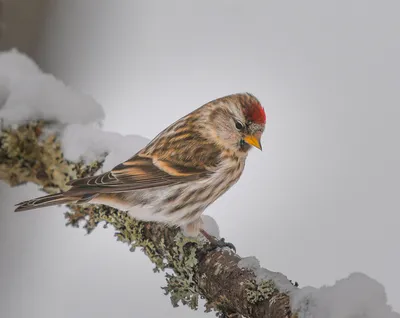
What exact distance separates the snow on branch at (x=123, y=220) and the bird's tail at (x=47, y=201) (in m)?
0.18

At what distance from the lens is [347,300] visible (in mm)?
971

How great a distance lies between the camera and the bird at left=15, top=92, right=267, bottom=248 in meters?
1.38

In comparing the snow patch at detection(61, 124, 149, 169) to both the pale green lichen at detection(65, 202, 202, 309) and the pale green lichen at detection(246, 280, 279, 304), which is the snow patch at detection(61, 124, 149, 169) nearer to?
the pale green lichen at detection(65, 202, 202, 309)

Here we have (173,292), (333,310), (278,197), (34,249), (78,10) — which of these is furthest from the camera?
(78,10)

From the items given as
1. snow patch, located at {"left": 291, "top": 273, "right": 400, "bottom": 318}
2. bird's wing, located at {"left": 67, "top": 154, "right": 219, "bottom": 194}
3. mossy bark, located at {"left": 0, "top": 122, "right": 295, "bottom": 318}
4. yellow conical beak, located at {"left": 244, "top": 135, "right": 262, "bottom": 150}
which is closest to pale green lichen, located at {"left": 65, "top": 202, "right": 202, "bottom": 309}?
mossy bark, located at {"left": 0, "top": 122, "right": 295, "bottom": 318}

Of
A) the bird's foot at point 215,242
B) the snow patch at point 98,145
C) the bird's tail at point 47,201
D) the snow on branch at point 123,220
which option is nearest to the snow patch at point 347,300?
the snow on branch at point 123,220

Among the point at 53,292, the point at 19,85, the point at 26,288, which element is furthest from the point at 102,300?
the point at 19,85

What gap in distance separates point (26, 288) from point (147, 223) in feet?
3.80

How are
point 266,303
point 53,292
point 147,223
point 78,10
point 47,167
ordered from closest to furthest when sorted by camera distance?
point 266,303
point 147,223
point 47,167
point 53,292
point 78,10

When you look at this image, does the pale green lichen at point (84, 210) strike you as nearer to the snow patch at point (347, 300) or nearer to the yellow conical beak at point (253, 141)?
the yellow conical beak at point (253, 141)

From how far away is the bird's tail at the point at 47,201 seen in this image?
1.26 m

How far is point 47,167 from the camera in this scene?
65.2 inches

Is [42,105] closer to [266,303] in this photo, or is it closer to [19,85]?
[19,85]

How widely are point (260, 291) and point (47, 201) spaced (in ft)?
1.53
